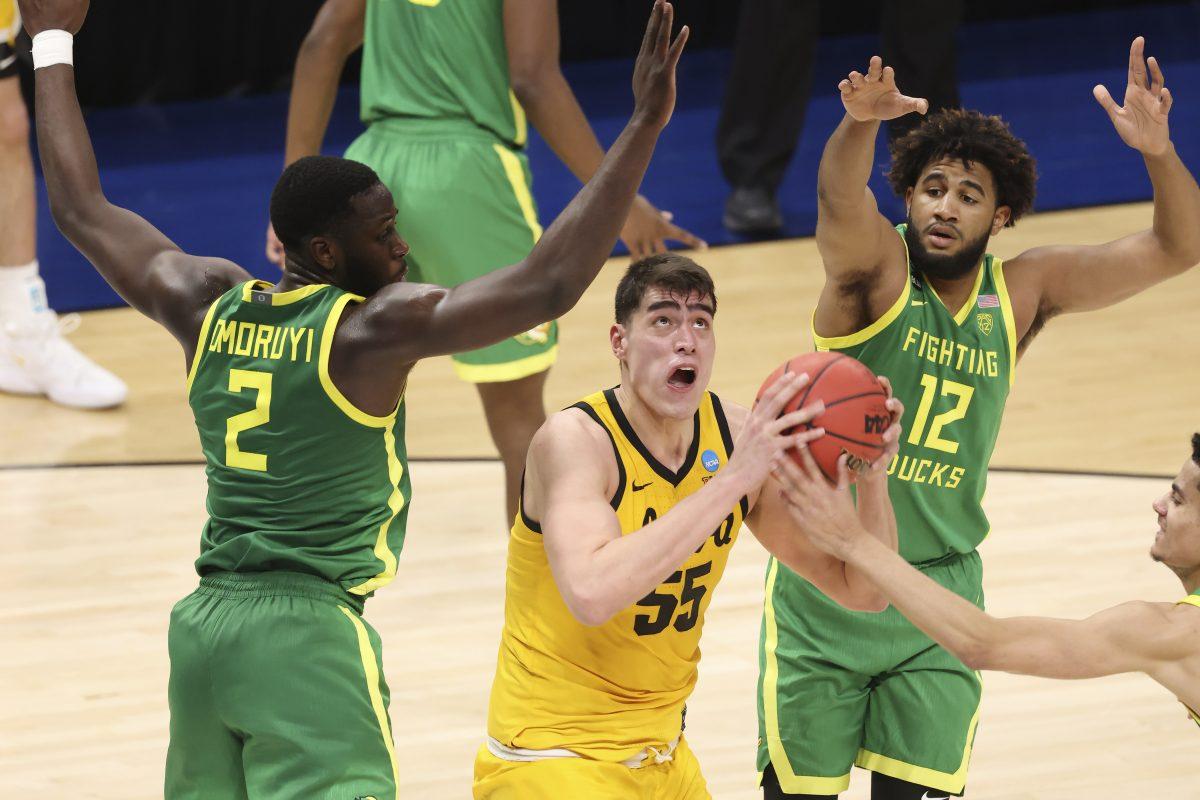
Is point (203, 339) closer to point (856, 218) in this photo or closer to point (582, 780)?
point (582, 780)

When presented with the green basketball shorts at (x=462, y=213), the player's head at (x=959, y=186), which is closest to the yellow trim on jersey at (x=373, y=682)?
the player's head at (x=959, y=186)

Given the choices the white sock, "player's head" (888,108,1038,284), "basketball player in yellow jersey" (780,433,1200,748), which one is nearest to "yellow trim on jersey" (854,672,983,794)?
"basketball player in yellow jersey" (780,433,1200,748)

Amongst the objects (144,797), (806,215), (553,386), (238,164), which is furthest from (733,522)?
(238,164)

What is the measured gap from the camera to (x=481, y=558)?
6.55m

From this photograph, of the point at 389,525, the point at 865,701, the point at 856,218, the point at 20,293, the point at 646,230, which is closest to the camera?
the point at 389,525

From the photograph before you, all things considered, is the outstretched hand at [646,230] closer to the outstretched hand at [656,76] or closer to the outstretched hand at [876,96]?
the outstretched hand at [876,96]

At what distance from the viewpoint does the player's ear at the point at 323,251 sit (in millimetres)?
3580

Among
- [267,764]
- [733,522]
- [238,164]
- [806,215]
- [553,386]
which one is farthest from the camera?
[238,164]

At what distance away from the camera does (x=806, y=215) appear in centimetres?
1041

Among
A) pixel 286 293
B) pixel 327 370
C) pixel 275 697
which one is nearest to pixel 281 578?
pixel 275 697

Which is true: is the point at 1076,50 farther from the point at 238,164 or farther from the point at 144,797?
the point at 144,797

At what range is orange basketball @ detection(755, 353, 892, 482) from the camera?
336 cm

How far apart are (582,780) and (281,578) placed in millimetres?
689

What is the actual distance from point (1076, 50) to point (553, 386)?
705 centimetres
